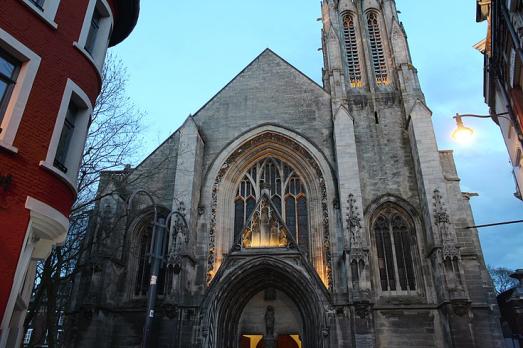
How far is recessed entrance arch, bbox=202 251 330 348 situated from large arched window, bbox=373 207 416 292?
296 centimetres

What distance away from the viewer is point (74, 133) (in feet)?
27.5

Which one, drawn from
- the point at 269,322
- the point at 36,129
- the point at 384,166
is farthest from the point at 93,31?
the point at 384,166

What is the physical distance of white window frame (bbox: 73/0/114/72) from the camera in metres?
8.49

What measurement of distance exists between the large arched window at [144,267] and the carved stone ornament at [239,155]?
187cm

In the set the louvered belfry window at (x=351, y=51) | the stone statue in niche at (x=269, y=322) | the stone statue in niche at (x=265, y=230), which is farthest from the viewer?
the louvered belfry window at (x=351, y=51)

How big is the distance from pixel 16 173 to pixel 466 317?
1324cm

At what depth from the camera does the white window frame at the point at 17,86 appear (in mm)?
6352

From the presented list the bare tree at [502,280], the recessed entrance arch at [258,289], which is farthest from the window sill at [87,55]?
the bare tree at [502,280]

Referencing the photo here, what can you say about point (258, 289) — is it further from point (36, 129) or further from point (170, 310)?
point (36, 129)

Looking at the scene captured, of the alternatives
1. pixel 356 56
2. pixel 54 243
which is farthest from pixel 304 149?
pixel 54 243

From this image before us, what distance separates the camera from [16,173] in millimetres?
6441

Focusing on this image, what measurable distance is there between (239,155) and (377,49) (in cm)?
947

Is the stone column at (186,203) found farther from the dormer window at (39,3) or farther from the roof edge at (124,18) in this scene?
the dormer window at (39,3)

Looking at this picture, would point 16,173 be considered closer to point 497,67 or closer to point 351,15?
point 497,67
